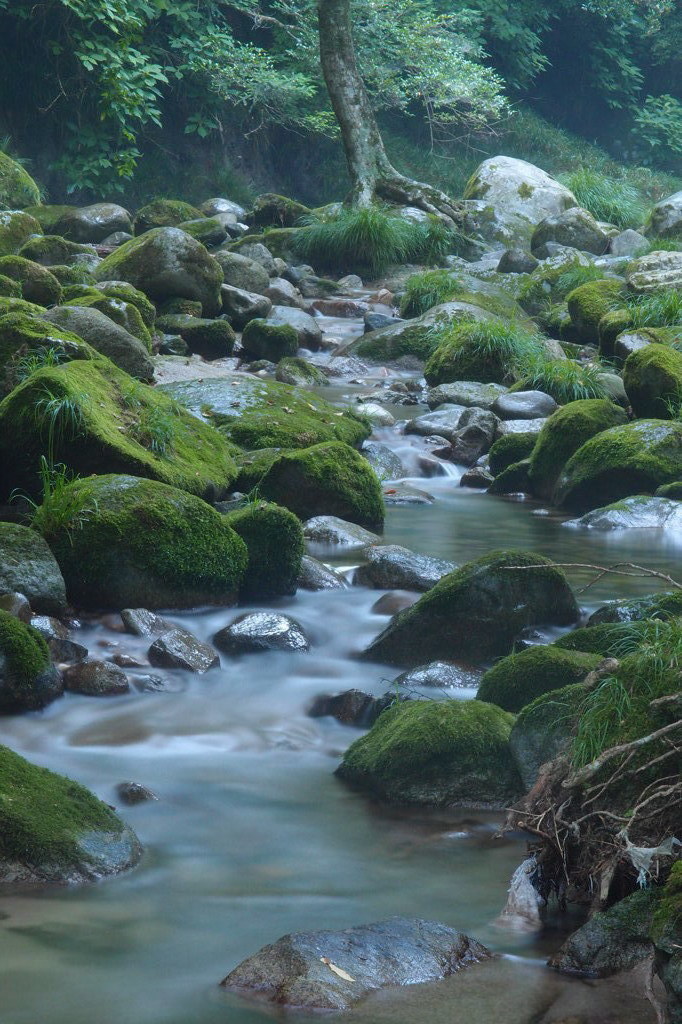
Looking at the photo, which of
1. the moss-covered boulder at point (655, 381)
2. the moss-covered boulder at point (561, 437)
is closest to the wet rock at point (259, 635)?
the moss-covered boulder at point (561, 437)

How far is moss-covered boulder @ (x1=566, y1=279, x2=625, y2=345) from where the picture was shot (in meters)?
12.9

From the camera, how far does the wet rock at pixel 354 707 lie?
469cm

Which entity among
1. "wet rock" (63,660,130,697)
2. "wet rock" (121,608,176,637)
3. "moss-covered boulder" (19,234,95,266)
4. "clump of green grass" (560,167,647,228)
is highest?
"clump of green grass" (560,167,647,228)

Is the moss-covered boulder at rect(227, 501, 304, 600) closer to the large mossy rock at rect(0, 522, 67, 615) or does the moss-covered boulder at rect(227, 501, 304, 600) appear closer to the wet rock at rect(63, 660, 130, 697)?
the large mossy rock at rect(0, 522, 67, 615)

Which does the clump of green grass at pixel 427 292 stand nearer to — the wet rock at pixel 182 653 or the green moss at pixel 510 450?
Answer: the green moss at pixel 510 450

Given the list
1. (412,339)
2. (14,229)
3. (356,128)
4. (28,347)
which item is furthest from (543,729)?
(356,128)

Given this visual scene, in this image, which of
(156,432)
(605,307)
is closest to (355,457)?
(156,432)

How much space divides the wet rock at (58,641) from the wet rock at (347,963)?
2384 mm

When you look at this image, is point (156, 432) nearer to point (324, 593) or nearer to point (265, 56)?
point (324, 593)

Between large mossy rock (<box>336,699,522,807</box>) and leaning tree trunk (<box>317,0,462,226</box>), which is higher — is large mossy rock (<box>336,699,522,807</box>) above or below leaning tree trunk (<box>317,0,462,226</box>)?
below

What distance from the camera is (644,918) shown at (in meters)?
2.69

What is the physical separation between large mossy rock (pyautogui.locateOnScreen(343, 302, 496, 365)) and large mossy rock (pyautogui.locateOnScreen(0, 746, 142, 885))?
1008 centimetres

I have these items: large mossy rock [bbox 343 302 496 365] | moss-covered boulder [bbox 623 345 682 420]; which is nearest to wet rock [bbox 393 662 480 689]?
moss-covered boulder [bbox 623 345 682 420]

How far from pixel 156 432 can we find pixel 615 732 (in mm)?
4113
